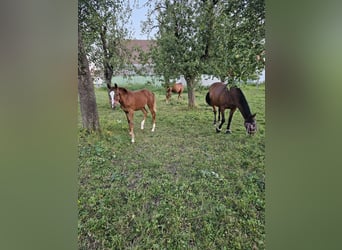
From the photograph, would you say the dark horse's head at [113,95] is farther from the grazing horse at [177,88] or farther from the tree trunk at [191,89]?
the tree trunk at [191,89]

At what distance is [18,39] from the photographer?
1271 millimetres

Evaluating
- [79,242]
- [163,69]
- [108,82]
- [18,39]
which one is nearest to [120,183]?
[79,242]

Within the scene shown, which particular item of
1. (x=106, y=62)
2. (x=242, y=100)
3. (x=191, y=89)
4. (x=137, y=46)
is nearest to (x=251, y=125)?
(x=242, y=100)

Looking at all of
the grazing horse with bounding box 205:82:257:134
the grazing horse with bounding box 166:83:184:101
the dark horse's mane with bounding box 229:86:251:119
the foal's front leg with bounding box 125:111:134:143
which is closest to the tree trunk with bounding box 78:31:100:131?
the foal's front leg with bounding box 125:111:134:143

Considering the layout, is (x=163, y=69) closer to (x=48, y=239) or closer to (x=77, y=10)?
(x=77, y=10)

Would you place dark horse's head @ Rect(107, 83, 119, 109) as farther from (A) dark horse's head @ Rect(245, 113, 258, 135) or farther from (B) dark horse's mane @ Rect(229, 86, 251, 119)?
(A) dark horse's head @ Rect(245, 113, 258, 135)

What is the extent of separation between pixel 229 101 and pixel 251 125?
0.63 feet

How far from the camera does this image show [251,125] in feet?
5.46

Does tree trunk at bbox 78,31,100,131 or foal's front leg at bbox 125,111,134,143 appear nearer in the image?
tree trunk at bbox 78,31,100,131

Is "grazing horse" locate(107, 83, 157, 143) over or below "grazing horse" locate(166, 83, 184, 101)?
below

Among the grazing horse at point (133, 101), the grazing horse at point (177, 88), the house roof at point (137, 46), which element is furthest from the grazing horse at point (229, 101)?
the house roof at point (137, 46)

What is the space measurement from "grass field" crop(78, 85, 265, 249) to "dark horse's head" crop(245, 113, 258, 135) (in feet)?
0.10

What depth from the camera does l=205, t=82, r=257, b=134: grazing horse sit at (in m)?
1.67

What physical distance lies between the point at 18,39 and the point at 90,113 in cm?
56
